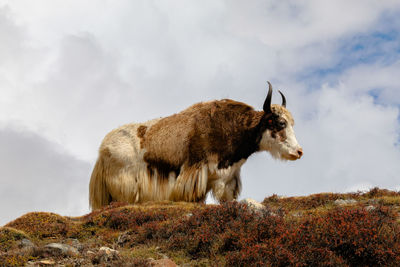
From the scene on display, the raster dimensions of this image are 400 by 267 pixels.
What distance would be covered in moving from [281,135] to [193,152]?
2.82 metres

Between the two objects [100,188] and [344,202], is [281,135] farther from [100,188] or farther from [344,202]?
[100,188]

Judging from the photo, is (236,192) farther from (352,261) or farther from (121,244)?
(352,261)

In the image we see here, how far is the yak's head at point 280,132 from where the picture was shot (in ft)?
45.9

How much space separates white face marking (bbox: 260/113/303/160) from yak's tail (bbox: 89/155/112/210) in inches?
216

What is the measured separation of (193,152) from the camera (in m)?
13.8

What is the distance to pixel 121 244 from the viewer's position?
860 centimetres

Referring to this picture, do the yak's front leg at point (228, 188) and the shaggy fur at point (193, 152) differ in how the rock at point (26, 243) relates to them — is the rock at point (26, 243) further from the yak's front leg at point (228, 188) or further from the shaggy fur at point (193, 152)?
the yak's front leg at point (228, 188)

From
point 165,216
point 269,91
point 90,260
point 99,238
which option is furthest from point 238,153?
point 90,260

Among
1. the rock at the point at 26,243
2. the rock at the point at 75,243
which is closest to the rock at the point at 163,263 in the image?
the rock at the point at 75,243

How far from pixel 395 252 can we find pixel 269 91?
7.94 m

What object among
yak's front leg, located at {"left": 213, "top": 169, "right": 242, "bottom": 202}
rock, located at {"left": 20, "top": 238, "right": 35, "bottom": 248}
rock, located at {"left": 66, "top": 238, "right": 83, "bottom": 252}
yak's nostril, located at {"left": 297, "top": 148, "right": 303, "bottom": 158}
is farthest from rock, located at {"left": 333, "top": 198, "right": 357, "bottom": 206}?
rock, located at {"left": 20, "top": 238, "right": 35, "bottom": 248}

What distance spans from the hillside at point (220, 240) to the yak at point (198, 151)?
3775mm

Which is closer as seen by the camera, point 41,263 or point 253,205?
point 41,263

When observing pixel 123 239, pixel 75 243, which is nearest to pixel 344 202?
pixel 123 239
